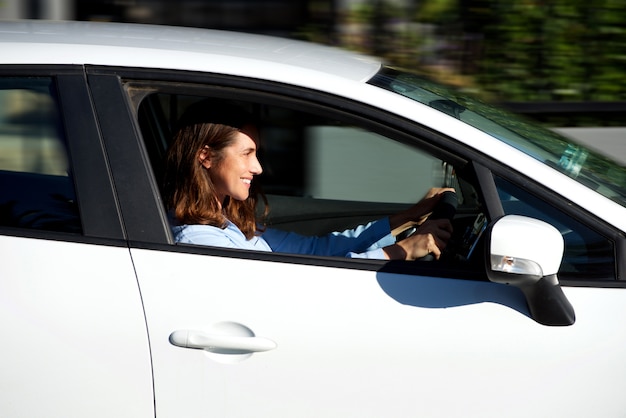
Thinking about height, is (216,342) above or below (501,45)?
below

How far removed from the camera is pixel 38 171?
2.75 metres

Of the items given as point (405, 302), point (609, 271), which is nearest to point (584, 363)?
point (609, 271)

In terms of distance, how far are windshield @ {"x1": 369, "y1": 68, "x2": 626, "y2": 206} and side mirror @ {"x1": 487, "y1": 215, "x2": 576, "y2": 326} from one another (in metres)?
0.36

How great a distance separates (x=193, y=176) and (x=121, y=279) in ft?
1.65

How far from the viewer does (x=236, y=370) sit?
7.50ft

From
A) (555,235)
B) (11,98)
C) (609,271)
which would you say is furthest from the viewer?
(11,98)

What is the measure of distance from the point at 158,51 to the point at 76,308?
2.30ft

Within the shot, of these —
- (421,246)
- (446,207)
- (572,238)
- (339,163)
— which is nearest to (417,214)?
(446,207)

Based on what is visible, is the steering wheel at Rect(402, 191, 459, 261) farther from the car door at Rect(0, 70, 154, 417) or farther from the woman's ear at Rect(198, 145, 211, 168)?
the car door at Rect(0, 70, 154, 417)

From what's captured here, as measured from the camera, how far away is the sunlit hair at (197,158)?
2.69 metres

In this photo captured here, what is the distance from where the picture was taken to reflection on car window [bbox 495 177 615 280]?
2373 millimetres

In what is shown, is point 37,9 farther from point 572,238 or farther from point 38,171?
point 572,238

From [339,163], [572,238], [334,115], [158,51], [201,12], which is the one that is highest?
[201,12]

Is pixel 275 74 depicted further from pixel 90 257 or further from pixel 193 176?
pixel 90 257
